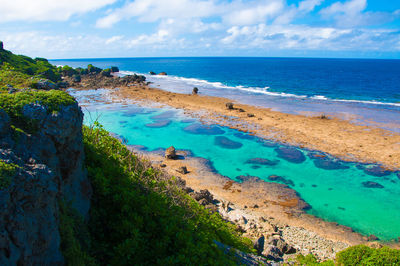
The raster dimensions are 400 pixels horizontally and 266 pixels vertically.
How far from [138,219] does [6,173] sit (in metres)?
3.94

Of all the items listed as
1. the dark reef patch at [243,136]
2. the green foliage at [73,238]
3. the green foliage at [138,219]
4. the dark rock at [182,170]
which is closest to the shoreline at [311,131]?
the dark reef patch at [243,136]

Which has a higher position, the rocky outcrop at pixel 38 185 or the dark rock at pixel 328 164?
the rocky outcrop at pixel 38 185

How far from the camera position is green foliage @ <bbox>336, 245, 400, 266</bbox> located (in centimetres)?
1020

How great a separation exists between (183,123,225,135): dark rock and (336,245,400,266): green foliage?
77.9 feet

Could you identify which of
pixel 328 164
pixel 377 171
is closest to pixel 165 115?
pixel 328 164

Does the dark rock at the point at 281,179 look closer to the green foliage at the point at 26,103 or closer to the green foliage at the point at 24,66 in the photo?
the green foliage at the point at 26,103

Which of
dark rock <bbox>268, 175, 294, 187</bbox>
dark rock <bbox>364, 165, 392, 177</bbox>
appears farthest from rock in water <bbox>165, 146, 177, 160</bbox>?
dark rock <bbox>364, 165, 392, 177</bbox>

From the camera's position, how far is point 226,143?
30.6 metres

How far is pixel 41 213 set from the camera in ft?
15.9

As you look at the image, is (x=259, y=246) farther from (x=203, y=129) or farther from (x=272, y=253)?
(x=203, y=129)

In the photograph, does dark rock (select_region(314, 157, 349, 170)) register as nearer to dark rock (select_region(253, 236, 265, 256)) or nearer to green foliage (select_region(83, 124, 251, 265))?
dark rock (select_region(253, 236, 265, 256))

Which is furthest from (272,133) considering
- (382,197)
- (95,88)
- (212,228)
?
(95,88)

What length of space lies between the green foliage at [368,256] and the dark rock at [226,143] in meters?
18.8

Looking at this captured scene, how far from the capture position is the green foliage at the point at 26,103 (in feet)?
19.2
